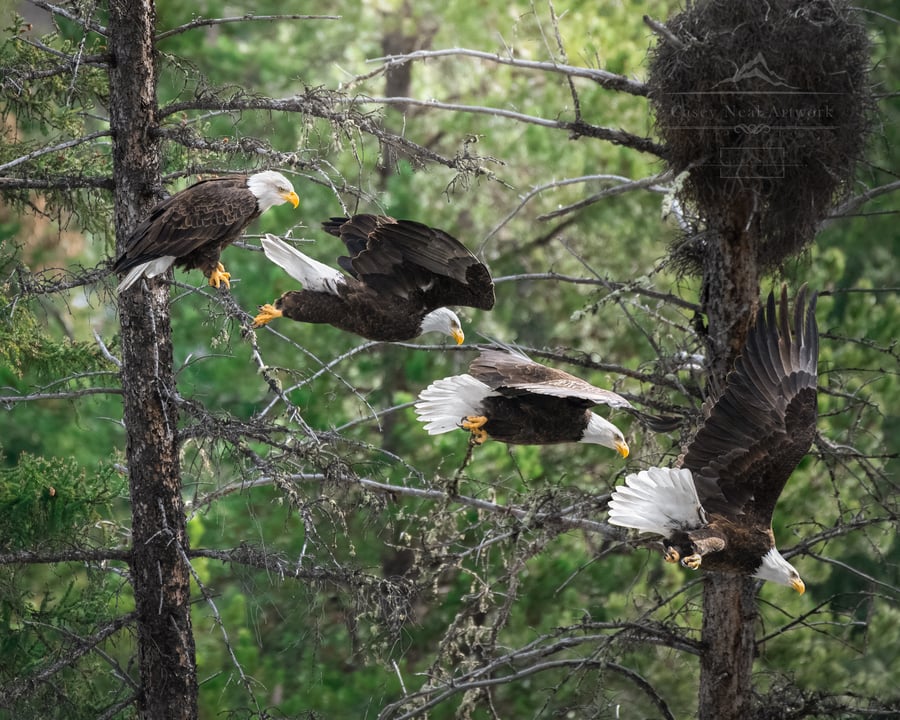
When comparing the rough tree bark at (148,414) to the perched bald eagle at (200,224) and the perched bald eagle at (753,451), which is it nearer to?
the perched bald eagle at (200,224)

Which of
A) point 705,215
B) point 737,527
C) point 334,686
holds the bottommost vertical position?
point 334,686

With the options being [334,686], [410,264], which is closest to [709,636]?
[410,264]

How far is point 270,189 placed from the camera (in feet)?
18.1

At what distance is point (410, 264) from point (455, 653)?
220 centimetres

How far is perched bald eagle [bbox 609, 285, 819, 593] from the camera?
5.76 metres

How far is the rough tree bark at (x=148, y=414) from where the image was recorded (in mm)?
6129

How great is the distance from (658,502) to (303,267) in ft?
5.75

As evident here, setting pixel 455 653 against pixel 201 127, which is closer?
pixel 455 653

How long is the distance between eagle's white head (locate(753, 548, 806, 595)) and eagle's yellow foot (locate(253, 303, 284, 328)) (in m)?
2.33

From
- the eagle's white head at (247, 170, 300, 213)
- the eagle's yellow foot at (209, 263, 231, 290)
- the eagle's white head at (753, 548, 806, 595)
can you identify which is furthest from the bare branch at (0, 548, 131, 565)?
the eagle's white head at (753, 548, 806, 595)

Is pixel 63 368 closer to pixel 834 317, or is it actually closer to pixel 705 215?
pixel 705 215

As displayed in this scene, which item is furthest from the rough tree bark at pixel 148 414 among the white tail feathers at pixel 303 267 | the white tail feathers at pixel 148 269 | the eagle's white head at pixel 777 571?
the eagle's white head at pixel 777 571

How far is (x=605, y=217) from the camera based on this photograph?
1298cm

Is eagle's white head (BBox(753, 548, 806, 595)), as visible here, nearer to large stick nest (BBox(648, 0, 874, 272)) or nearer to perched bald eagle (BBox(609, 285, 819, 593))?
perched bald eagle (BBox(609, 285, 819, 593))
